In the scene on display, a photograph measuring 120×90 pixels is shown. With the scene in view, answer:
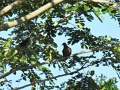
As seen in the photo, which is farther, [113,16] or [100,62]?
[100,62]

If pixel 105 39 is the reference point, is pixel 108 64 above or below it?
below

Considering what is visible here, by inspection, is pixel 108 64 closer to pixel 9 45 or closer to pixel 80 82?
pixel 80 82

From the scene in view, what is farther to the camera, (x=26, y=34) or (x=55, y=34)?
(x=26, y=34)

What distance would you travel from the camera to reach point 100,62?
25.4ft

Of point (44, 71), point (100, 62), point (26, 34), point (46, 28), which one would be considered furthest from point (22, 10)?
point (100, 62)

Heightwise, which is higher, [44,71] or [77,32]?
[77,32]

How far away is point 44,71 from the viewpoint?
31.0ft

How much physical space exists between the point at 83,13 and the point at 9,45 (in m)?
2.12

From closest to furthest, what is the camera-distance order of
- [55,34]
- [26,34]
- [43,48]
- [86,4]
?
[86,4] < [55,34] < [26,34] < [43,48]

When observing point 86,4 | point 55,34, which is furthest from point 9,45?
point 86,4

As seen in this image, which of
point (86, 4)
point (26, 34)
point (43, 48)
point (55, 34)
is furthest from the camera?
point (43, 48)

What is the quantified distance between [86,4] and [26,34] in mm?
2198

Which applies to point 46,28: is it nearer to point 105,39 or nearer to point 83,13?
point 83,13

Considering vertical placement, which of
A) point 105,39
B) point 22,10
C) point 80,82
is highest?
point 22,10
